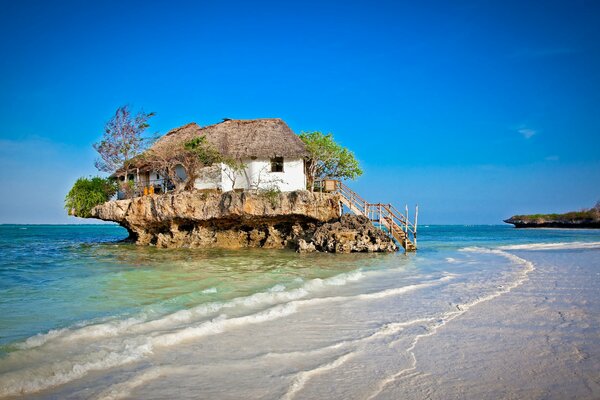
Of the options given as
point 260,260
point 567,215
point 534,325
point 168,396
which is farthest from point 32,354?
point 567,215

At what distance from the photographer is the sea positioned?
4.33 metres

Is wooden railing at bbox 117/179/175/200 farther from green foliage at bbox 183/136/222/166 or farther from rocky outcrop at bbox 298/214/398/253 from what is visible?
rocky outcrop at bbox 298/214/398/253

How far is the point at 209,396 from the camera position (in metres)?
4.08

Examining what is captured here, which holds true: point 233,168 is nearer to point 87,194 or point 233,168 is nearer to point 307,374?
point 87,194

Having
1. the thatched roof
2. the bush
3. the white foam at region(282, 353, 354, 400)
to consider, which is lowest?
the white foam at region(282, 353, 354, 400)

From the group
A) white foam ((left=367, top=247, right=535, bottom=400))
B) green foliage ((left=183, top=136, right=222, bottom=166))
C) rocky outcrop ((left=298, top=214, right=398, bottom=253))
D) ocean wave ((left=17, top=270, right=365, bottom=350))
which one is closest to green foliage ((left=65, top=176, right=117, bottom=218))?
green foliage ((left=183, top=136, right=222, bottom=166))

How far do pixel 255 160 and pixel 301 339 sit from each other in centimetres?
1946

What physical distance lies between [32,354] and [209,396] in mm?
3055

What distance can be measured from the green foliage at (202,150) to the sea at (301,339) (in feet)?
41.8

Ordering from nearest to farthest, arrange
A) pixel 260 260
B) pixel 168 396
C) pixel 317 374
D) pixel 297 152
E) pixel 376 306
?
pixel 168 396, pixel 317 374, pixel 376 306, pixel 260 260, pixel 297 152

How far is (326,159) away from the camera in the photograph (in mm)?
26562

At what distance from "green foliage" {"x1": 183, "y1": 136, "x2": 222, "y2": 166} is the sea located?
1275 centimetres

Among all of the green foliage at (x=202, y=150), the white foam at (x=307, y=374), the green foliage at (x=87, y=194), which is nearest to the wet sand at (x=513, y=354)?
the white foam at (x=307, y=374)

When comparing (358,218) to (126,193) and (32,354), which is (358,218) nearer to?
(126,193)
